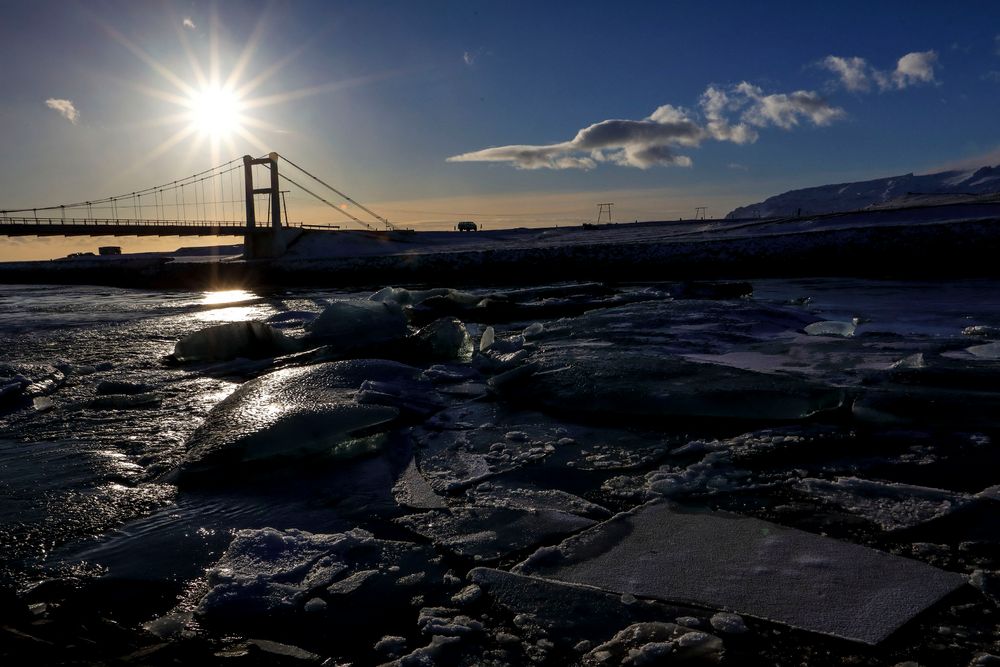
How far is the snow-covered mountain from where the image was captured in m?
114

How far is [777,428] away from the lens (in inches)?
121

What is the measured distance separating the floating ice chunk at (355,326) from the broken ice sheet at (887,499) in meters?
4.72

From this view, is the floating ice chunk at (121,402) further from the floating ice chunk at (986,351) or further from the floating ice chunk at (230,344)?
the floating ice chunk at (986,351)

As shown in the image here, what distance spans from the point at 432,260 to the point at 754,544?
2171cm

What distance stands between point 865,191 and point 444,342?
488 ft

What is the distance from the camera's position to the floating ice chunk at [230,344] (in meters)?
5.78

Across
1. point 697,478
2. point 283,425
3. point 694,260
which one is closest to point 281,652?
point 697,478

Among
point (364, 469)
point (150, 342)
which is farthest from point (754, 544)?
point (150, 342)

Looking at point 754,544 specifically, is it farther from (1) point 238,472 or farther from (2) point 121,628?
(1) point 238,472

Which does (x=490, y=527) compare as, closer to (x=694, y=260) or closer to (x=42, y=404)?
(x=42, y=404)

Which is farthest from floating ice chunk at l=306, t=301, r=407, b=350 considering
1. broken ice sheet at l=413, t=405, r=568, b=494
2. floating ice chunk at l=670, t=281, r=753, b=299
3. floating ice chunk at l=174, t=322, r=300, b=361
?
floating ice chunk at l=670, t=281, r=753, b=299

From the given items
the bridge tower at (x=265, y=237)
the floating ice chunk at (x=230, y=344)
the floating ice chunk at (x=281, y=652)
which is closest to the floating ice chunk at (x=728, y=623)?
the floating ice chunk at (x=281, y=652)

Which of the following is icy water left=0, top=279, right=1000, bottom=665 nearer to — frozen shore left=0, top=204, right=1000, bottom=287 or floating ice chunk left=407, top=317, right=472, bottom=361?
floating ice chunk left=407, top=317, right=472, bottom=361

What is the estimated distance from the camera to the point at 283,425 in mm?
3006
